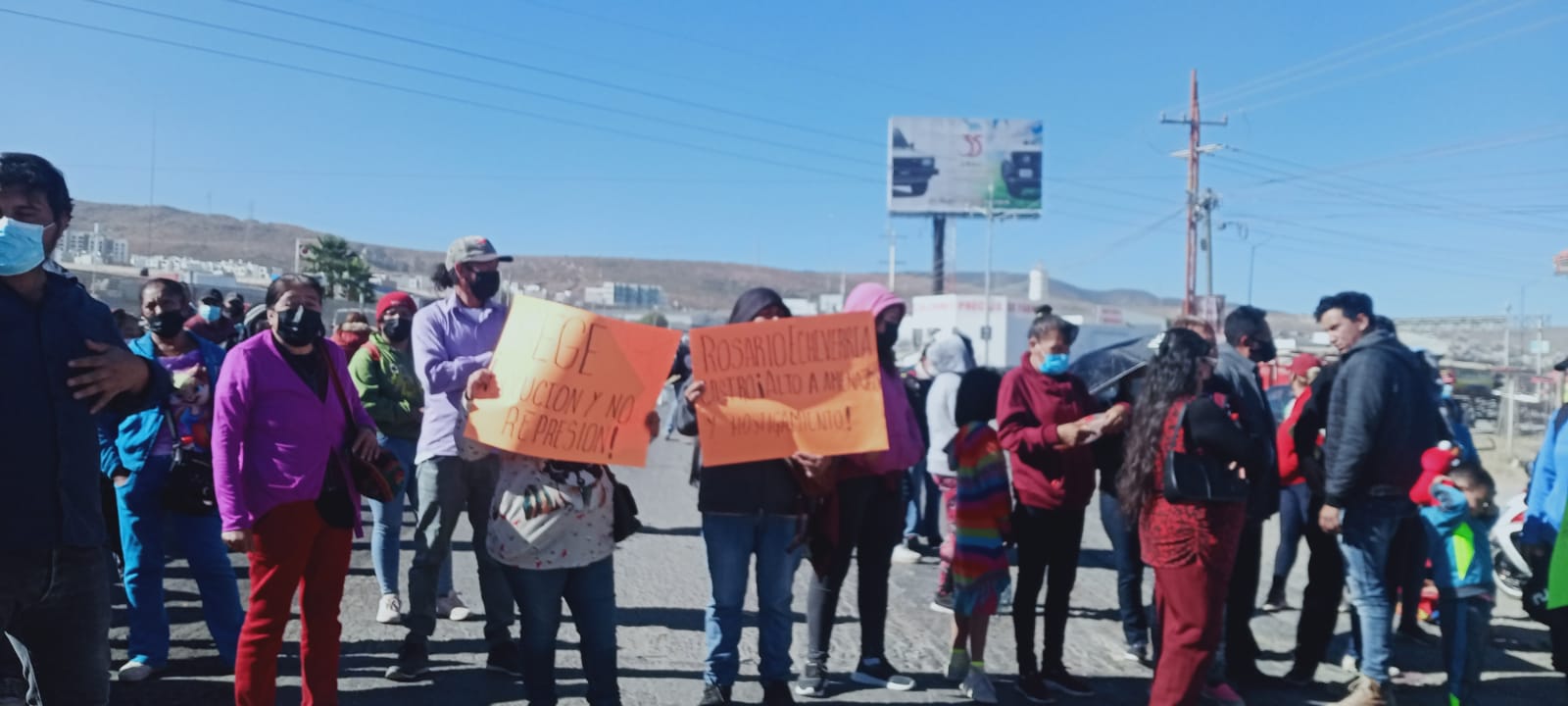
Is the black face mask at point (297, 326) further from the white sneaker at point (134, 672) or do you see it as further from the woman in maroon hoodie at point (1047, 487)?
the woman in maroon hoodie at point (1047, 487)

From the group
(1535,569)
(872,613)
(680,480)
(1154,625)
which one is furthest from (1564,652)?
(680,480)

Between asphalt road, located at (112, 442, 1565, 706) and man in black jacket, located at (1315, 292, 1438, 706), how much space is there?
1.85 feet

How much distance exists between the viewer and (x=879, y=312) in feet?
15.4

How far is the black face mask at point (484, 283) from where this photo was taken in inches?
174

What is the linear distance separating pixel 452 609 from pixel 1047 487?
3.45 meters

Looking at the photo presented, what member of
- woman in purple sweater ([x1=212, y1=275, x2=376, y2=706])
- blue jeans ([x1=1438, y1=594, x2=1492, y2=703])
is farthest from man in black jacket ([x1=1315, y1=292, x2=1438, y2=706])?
woman in purple sweater ([x1=212, y1=275, x2=376, y2=706])

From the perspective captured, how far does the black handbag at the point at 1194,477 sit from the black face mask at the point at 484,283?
301 cm

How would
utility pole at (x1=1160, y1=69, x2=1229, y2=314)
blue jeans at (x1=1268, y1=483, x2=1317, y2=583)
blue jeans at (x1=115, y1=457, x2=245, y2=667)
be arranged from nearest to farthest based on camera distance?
blue jeans at (x1=115, y1=457, x2=245, y2=667), blue jeans at (x1=1268, y1=483, x2=1317, y2=583), utility pole at (x1=1160, y1=69, x2=1229, y2=314)

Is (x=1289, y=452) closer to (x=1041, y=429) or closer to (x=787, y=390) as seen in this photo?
(x=1041, y=429)

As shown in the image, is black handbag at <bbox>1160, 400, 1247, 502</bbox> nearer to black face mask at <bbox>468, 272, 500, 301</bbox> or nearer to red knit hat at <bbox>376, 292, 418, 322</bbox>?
black face mask at <bbox>468, 272, 500, 301</bbox>

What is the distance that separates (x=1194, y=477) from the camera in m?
4.09

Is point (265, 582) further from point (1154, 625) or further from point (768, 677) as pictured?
point (1154, 625)

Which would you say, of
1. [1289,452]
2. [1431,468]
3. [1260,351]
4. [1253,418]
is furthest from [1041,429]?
[1289,452]

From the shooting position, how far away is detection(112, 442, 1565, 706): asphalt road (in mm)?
4637
